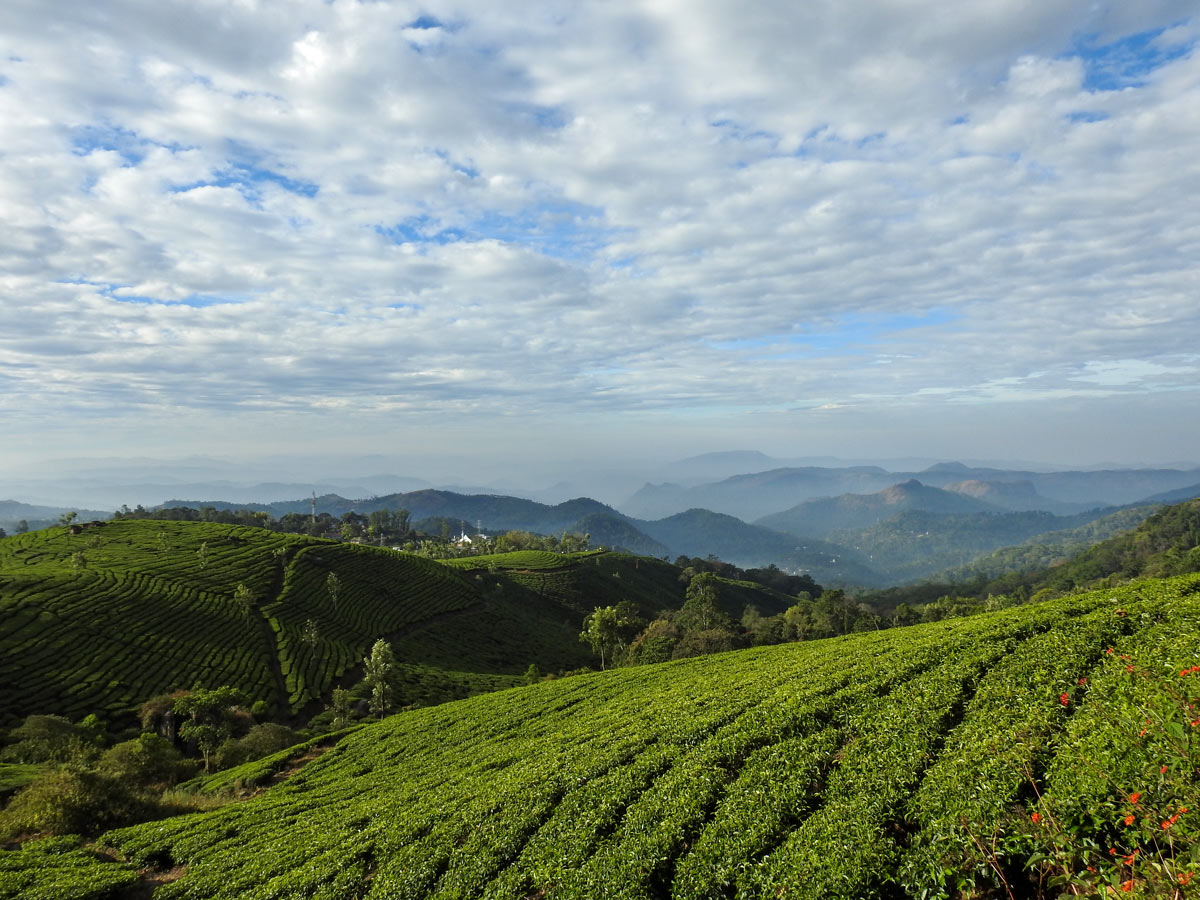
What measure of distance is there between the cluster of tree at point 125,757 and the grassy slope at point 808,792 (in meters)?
5.33

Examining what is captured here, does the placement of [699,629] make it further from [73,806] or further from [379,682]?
[73,806]

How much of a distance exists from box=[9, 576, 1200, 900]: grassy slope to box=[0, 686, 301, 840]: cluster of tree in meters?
5.33

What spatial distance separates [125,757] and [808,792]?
60.7 metres

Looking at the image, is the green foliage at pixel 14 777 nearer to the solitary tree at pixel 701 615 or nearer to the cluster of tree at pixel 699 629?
the cluster of tree at pixel 699 629

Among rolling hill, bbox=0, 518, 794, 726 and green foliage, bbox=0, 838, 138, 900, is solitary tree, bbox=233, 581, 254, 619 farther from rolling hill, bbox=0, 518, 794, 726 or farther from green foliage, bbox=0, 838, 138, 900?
green foliage, bbox=0, 838, 138, 900

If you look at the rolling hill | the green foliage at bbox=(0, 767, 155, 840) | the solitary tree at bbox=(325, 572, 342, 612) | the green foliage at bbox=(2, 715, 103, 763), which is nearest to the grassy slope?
the green foliage at bbox=(0, 767, 155, 840)

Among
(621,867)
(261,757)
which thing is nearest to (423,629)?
(261,757)

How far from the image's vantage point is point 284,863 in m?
21.6

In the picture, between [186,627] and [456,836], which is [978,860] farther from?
[186,627]

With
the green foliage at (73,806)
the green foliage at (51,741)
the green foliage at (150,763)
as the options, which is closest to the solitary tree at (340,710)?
the green foliage at (150,763)

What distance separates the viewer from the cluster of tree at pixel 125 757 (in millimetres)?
29562

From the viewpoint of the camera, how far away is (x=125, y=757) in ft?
153

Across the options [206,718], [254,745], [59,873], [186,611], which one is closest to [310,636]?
[186,611]

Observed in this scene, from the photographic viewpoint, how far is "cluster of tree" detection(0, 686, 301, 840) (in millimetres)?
29562
